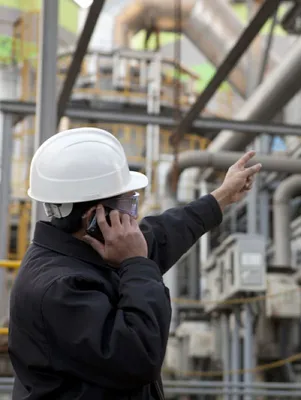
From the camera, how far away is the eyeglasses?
2.00m

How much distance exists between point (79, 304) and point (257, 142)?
11.6m

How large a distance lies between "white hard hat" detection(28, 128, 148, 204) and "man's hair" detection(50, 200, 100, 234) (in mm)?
27

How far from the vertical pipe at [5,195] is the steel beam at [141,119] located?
0.57 feet

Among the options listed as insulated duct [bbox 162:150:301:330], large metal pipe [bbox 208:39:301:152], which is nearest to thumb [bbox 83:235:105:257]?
large metal pipe [bbox 208:39:301:152]

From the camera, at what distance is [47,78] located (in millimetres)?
4770

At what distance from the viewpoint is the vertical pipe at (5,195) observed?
6917 millimetres

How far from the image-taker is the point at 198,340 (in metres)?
11.4

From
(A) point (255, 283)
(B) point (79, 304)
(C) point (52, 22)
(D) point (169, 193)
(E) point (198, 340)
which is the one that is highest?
(C) point (52, 22)

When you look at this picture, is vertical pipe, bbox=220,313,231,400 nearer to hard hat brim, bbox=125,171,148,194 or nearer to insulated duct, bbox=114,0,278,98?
insulated duct, bbox=114,0,278,98

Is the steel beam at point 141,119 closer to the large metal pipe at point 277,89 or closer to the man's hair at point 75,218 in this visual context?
the large metal pipe at point 277,89

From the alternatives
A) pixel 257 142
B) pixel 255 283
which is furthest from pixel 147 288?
pixel 257 142

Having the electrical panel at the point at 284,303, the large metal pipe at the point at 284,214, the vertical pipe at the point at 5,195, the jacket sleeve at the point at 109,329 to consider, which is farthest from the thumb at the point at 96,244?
the large metal pipe at the point at 284,214

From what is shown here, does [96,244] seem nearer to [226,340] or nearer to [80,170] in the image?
[80,170]

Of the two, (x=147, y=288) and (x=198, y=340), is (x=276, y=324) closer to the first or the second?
(x=198, y=340)
